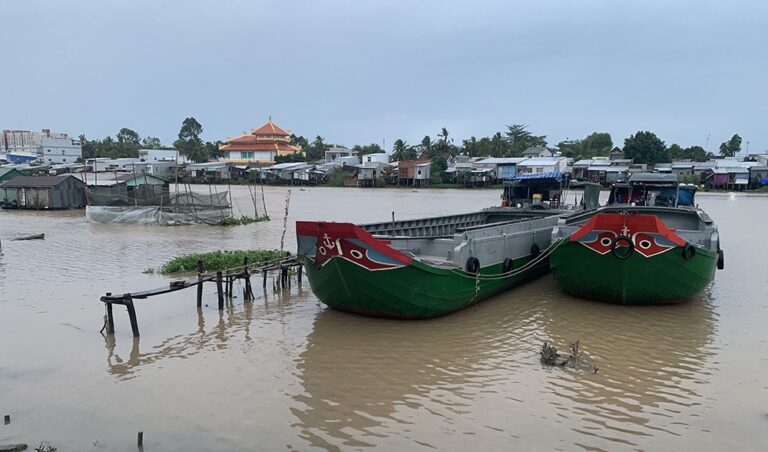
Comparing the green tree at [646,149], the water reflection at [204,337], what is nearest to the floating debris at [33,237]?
the water reflection at [204,337]

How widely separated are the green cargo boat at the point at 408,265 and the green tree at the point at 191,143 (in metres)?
78.5

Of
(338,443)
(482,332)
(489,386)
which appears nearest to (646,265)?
(482,332)

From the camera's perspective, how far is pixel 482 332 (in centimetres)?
1005

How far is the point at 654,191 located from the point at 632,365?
10.2 m

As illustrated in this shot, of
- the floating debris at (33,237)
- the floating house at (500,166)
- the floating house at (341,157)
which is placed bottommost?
the floating debris at (33,237)

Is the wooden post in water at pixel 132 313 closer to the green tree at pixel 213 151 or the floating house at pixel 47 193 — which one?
the floating house at pixel 47 193

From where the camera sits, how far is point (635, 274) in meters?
10.7

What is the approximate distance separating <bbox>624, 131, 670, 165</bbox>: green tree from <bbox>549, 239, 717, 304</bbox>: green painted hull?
54949 mm

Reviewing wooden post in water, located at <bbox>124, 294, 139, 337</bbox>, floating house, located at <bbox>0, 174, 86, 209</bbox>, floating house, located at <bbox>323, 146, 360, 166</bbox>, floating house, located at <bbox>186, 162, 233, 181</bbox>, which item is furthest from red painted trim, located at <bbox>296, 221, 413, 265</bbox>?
floating house, located at <bbox>186, 162, 233, 181</bbox>

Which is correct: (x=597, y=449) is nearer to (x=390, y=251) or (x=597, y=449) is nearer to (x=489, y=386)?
(x=489, y=386)

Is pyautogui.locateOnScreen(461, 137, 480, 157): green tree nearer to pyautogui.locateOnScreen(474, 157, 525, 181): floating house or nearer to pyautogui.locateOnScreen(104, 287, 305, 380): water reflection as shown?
pyautogui.locateOnScreen(474, 157, 525, 181): floating house

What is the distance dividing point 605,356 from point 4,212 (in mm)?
40248

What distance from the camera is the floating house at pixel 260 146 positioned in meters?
82.1

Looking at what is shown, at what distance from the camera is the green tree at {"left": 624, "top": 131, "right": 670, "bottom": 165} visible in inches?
2403
